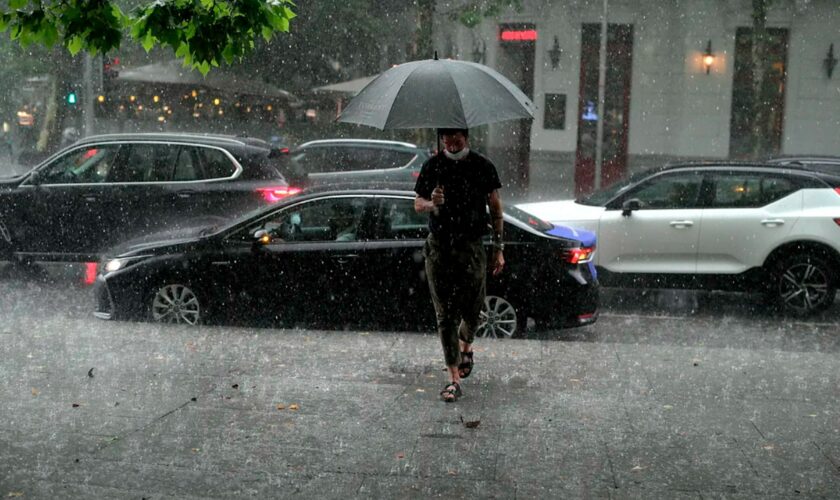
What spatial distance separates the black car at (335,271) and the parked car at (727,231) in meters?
1.76

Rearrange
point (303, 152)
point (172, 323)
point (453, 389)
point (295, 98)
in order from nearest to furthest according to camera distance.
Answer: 1. point (453, 389)
2. point (172, 323)
3. point (303, 152)
4. point (295, 98)

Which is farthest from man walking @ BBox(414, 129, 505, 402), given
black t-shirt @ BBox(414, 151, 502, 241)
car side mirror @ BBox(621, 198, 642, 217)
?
car side mirror @ BBox(621, 198, 642, 217)

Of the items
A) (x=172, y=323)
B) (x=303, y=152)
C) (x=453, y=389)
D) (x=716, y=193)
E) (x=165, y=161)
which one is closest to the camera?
(x=453, y=389)

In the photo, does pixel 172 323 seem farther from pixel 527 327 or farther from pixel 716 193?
pixel 716 193

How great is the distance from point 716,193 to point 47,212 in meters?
7.77

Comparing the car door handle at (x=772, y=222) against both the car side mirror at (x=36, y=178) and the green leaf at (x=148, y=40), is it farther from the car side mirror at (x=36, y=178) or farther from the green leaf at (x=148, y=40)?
the car side mirror at (x=36, y=178)

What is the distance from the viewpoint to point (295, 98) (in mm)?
33250

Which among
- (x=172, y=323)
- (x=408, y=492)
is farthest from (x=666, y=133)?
(x=408, y=492)

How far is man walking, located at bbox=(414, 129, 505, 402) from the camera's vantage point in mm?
6867

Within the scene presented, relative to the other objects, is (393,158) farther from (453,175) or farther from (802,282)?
(453,175)

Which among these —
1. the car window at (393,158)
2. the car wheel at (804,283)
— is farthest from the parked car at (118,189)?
the car wheel at (804,283)

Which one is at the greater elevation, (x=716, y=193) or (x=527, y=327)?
(x=716, y=193)

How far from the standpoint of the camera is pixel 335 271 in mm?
9758

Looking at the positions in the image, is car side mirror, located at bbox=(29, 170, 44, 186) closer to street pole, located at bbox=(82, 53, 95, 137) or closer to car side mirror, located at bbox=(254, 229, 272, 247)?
car side mirror, located at bbox=(254, 229, 272, 247)
